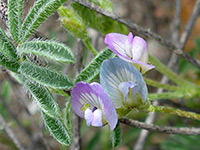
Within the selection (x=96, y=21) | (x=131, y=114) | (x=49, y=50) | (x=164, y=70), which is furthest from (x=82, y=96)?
(x=131, y=114)

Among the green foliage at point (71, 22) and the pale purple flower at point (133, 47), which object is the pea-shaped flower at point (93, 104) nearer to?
the pale purple flower at point (133, 47)

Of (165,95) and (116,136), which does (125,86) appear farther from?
(165,95)

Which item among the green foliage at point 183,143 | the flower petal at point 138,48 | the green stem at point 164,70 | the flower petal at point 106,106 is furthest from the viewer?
the green foliage at point 183,143

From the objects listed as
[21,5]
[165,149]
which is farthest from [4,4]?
[165,149]

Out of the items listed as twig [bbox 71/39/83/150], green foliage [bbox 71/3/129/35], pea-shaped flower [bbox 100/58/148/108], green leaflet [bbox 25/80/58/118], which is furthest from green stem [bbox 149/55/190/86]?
green leaflet [bbox 25/80/58/118]

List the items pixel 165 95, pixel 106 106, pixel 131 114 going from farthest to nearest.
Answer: pixel 131 114, pixel 165 95, pixel 106 106

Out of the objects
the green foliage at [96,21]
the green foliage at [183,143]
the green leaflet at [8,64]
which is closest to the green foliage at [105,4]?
the green foliage at [96,21]
